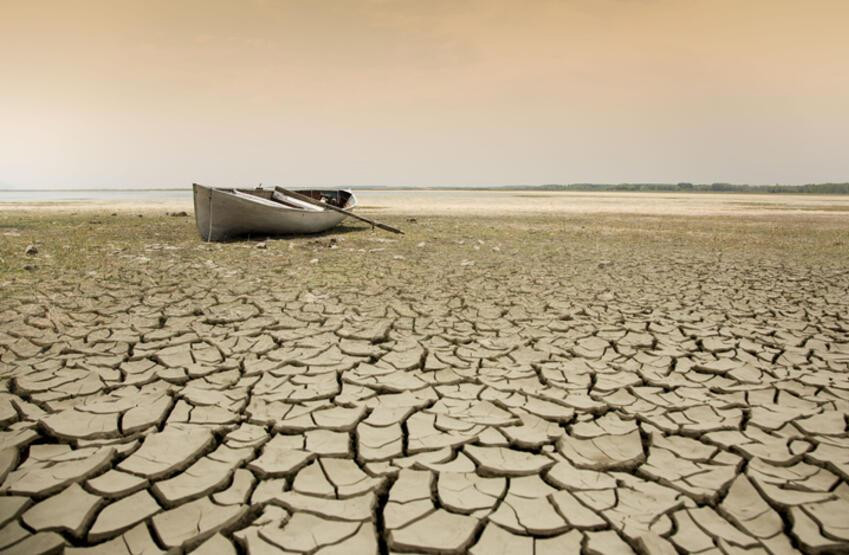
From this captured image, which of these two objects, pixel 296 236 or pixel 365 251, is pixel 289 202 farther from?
pixel 365 251

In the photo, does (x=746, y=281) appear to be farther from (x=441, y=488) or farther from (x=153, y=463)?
(x=153, y=463)

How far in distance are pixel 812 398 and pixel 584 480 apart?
1.68 metres

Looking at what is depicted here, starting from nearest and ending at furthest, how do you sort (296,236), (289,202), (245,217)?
(245,217)
(296,236)
(289,202)

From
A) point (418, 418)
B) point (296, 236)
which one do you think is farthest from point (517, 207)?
point (418, 418)

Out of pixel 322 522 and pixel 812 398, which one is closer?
pixel 322 522

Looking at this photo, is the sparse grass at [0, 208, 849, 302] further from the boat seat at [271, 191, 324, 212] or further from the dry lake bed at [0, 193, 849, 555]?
the boat seat at [271, 191, 324, 212]

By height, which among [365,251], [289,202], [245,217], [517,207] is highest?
[517,207]

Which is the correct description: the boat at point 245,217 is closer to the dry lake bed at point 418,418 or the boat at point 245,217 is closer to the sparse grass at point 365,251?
the sparse grass at point 365,251

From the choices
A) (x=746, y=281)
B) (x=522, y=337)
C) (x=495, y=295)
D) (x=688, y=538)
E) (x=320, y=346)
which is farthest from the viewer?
(x=746, y=281)

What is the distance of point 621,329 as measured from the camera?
12.1 ft

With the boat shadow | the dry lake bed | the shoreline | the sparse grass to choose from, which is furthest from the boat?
the shoreline

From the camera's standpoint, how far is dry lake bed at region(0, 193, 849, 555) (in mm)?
1524

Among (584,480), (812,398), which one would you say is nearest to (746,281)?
(812,398)

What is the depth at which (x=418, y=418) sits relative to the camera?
2.27 m
